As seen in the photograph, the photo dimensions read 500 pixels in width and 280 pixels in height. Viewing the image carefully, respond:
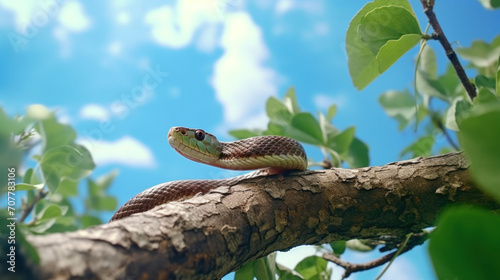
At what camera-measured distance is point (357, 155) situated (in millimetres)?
2494

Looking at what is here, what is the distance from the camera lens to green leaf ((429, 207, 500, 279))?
1.94 ft

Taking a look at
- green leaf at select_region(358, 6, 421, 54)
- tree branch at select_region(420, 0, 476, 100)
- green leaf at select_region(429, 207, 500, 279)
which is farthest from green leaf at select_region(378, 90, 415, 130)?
green leaf at select_region(429, 207, 500, 279)

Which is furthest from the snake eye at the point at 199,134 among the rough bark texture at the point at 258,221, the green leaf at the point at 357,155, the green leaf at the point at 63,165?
the green leaf at the point at 357,155

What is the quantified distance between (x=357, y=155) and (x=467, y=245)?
1921mm

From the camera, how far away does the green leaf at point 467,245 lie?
59cm

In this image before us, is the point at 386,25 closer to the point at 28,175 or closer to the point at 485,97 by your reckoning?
the point at 485,97

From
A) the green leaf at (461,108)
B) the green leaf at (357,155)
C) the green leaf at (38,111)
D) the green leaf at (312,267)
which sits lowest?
the green leaf at (312,267)

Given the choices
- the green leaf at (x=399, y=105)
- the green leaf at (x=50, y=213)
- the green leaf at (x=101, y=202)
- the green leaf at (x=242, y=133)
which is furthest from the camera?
the green leaf at (x=101, y=202)

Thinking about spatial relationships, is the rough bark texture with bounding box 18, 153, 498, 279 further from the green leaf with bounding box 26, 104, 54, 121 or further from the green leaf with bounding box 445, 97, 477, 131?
the green leaf with bounding box 26, 104, 54, 121

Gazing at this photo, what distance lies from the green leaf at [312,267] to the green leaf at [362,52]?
0.98 m

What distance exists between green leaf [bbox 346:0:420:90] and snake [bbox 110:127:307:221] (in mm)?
516

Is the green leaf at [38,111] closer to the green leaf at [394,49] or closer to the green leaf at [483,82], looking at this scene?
the green leaf at [394,49]

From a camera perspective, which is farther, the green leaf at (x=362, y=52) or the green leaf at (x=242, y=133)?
the green leaf at (x=242, y=133)

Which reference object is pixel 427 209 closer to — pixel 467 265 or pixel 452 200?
pixel 452 200
